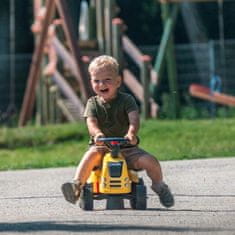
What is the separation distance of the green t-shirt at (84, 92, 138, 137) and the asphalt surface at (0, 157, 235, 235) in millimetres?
572

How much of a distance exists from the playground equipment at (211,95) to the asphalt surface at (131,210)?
7641 millimetres

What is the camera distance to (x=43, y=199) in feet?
28.6

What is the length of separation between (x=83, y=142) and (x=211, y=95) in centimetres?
480

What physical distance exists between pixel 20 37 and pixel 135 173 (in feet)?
57.2

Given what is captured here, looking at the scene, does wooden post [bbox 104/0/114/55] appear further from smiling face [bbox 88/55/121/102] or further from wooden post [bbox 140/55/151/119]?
smiling face [bbox 88/55/121/102]

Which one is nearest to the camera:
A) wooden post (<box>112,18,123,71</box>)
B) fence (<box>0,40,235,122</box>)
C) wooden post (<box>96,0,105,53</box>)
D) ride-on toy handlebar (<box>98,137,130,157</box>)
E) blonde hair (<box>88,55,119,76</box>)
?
ride-on toy handlebar (<box>98,137,130,157</box>)

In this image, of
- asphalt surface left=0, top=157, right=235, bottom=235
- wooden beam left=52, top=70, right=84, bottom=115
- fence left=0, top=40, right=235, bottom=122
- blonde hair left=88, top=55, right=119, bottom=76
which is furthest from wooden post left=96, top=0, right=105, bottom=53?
blonde hair left=88, top=55, right=119, bottom=76

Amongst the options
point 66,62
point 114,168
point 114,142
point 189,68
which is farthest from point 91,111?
point 189,68

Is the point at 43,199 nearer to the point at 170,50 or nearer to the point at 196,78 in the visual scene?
the point at 170,50

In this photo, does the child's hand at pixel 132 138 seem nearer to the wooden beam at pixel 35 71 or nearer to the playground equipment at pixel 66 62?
the playground equipment at pixel 66 62

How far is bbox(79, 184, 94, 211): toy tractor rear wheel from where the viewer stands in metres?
7.56

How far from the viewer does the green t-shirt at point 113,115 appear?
25.4ft

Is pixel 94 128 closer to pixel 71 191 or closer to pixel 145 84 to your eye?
pixel 71 191

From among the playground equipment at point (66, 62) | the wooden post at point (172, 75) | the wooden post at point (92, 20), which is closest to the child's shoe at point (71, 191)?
the playground equipment at point (66, 62)
